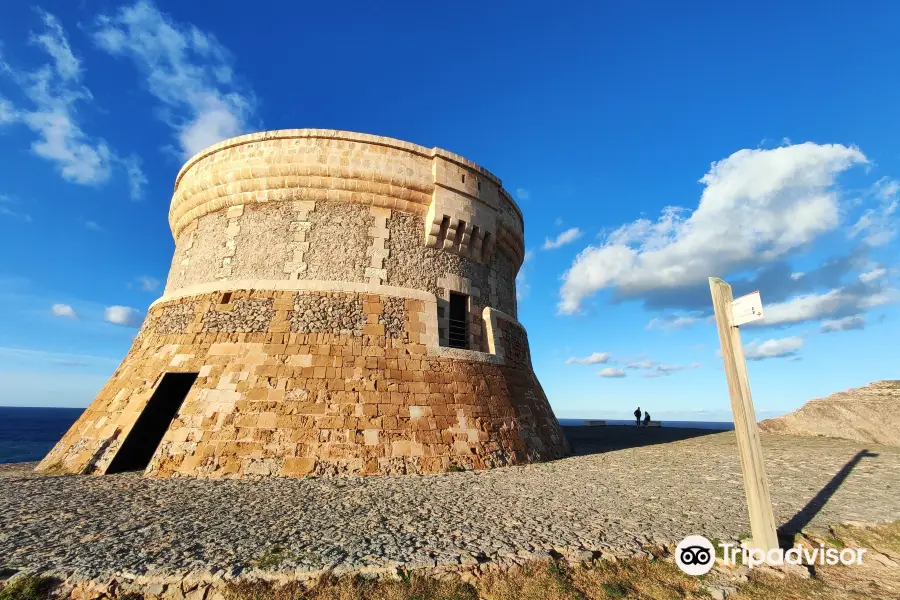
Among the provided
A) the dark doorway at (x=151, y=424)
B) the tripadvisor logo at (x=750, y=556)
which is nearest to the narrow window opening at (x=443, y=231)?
the dark doorway at (x=151, y=424)

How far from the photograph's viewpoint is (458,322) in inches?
424

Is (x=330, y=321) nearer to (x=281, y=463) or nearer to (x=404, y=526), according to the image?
(x=281, y=463)

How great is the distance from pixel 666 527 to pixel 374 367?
576 cm

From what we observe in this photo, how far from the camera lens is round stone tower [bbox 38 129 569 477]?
7.75 m

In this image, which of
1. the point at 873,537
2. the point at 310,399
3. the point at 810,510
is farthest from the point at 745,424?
the point at 310,399

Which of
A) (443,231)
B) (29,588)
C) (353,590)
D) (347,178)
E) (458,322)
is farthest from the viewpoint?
(458,322)

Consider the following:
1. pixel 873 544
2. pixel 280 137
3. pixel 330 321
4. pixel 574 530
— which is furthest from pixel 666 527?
pixel 280 137

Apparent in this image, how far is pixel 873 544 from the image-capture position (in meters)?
4.48

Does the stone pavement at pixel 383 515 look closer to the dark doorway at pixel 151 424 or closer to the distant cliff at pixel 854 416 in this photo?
the dark doorway at pixel 151 424

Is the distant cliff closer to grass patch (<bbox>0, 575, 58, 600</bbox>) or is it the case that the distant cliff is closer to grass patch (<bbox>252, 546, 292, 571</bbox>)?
grass patch (<bbox>252, 546, 292, 571</bbox>)

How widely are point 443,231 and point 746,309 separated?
7.35 meters

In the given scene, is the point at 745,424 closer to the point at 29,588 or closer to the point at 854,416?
the point at 29,588

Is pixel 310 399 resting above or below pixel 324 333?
below

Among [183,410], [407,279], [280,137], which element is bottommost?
[183,410]
